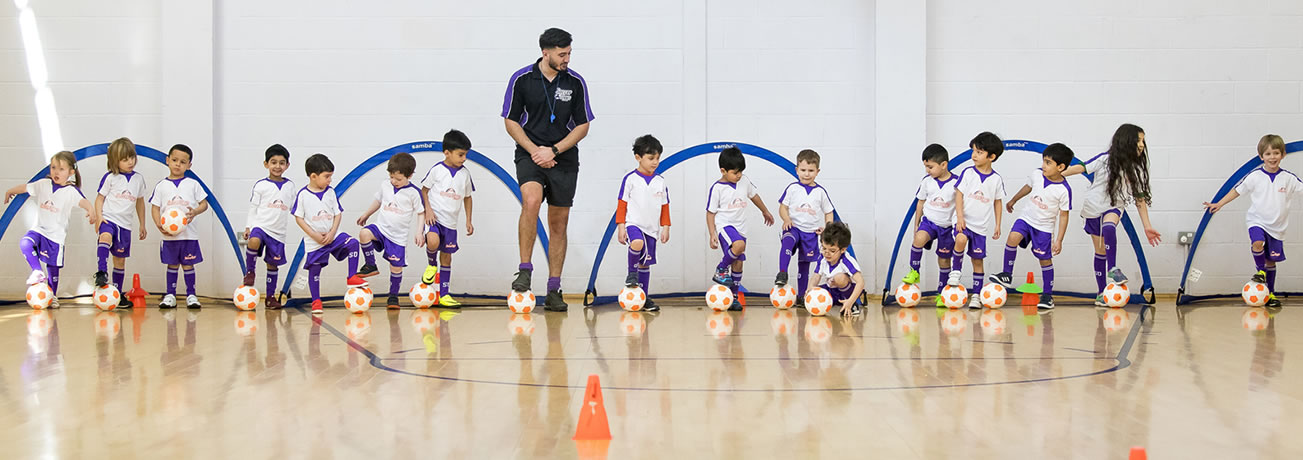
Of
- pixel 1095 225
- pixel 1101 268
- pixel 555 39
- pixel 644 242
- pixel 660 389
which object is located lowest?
pixel 660 389

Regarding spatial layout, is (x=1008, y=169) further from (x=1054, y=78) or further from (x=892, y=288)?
(x=892, y=288)

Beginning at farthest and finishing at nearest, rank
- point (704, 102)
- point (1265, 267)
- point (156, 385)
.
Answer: point (704, 102), point (1265, 267), point (156, 385)

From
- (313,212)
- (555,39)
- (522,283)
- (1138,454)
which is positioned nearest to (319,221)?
(313,212)

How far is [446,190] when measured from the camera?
8344 millimetres

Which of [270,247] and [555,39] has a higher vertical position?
[555,39]

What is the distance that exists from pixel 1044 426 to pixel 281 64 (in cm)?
778

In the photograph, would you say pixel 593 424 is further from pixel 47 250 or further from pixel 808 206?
pixel 47 250

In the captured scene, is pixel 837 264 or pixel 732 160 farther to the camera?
pixel 732 160

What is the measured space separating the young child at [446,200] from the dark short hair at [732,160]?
6.96ft

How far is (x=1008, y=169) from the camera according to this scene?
29.9 ft

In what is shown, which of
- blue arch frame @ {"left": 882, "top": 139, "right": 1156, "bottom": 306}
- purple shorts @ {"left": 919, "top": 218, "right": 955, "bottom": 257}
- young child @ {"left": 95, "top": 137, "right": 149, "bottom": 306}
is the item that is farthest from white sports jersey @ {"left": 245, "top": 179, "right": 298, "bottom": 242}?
purple shorts @ {"left": 919, "top": 218, "right": 955, "bottom": 257}

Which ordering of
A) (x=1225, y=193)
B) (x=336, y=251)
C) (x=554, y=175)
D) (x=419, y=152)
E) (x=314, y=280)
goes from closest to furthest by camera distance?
1. (x=554, y=175)
2. (x=314, y=280)
3. (x=336, y=251)
4. (x=1225, y=193)
5. (x=419, y=152)

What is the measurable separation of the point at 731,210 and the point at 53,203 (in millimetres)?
5584

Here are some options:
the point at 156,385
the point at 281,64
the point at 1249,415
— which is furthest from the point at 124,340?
the point at 1249,415
